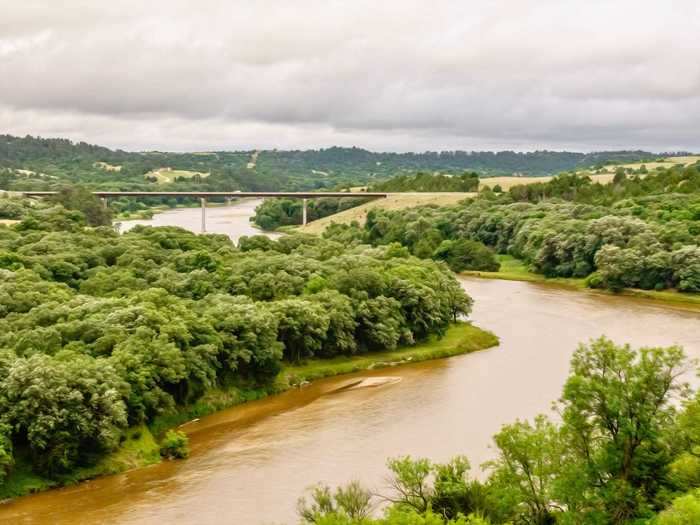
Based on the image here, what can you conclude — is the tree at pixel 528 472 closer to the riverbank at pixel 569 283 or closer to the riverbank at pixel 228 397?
the riverbank at pixel 228 397

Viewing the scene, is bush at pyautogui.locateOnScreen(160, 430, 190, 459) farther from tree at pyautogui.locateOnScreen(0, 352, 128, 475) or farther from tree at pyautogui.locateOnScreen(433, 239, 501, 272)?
tree at pyautogui.locateOnScreen(433, 239, 501, 272)

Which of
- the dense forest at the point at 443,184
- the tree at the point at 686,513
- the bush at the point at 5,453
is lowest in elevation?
the bush at the point at 5,453

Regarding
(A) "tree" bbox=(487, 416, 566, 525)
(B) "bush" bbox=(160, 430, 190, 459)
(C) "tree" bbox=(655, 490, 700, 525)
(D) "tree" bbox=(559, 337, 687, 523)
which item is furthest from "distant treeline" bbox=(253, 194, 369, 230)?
(C) "tree" bbox=(655, 490, 700, 525)

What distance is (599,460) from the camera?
28.3 metres

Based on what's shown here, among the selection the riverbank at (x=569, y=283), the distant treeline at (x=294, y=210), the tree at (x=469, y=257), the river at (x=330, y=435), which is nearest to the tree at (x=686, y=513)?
the river at (x=330, y=435)

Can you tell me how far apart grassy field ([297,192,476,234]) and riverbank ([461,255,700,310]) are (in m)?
44.2

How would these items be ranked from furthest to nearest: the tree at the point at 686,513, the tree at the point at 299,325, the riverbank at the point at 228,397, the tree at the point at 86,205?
the tree at the point at 86,205, the tree at the point at 299,325, the riverbank at the point at 228,397, the tree at the point at 686,513

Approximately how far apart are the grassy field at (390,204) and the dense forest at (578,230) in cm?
822

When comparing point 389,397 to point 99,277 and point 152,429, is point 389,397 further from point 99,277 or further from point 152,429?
point 99,277

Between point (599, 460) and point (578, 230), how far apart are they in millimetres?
88290

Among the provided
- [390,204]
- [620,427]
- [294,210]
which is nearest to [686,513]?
[620,427]

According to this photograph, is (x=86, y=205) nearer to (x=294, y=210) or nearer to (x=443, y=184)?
(x=294, y=210)

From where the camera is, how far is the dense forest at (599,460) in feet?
88.9

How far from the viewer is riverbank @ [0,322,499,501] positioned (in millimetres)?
40406
